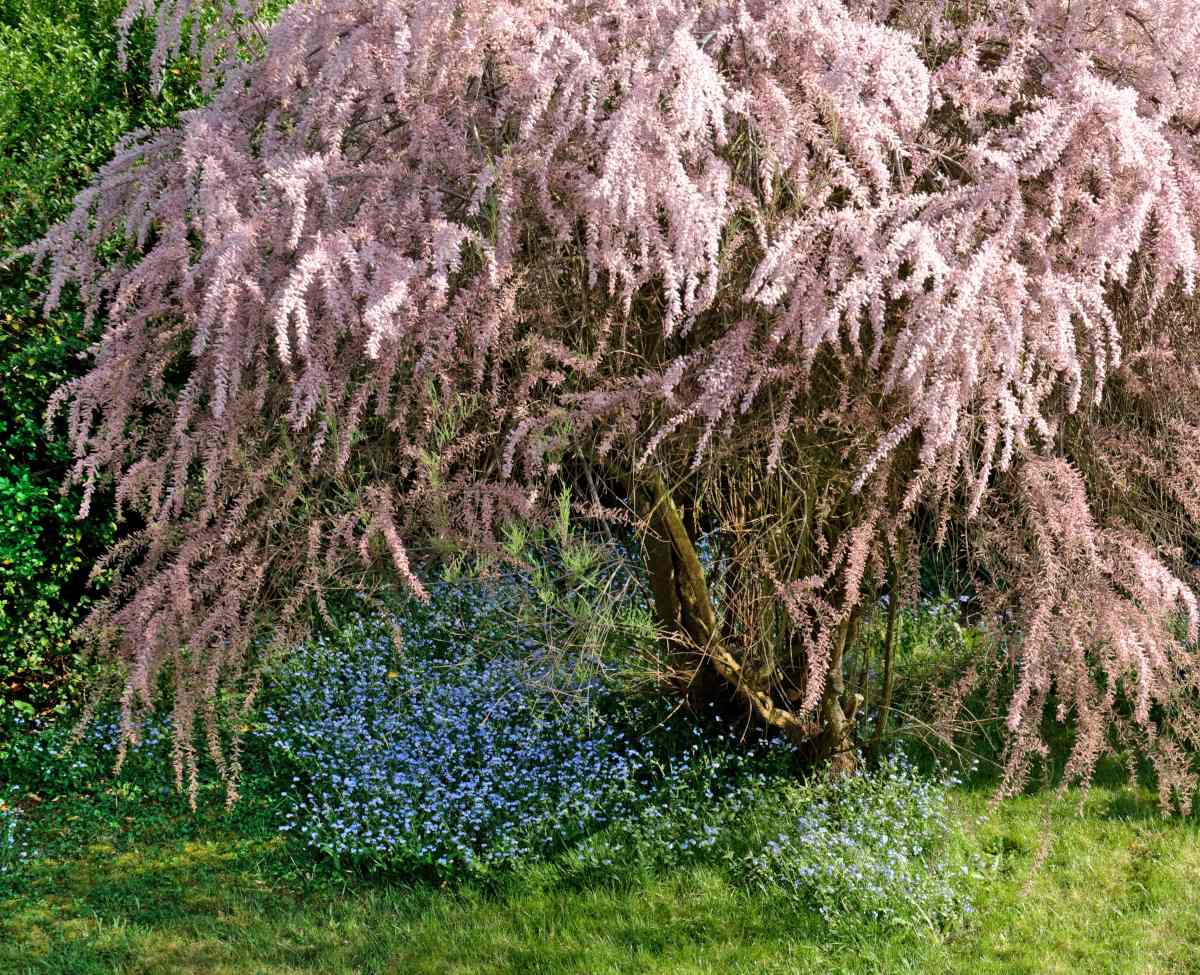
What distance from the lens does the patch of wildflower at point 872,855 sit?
12.0 feet

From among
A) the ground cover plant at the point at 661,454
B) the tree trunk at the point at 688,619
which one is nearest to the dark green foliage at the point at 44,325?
the ground cover plant at the point at 661,454

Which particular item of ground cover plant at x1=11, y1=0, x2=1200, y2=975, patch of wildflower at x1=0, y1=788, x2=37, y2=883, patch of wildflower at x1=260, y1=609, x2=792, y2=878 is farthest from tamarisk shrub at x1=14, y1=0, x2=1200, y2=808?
patch of wildflower at x1=0, y1=788, x2=37, y2=883

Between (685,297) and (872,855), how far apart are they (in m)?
Answer: 1.99

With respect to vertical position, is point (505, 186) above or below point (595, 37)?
below

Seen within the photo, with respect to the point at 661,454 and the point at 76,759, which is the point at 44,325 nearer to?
the point at 76,759

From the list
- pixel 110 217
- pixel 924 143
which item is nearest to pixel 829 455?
pixel 924 143

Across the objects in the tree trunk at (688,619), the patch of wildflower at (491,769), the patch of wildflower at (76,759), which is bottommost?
the patch of wildflower at (76,759)

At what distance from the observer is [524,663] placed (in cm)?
387

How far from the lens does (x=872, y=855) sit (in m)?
3.78

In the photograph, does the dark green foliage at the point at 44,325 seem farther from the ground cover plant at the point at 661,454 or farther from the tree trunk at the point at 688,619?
the tree trunk at the point at 688,619

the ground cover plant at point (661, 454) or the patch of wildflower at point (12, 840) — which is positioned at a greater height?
the ground cover plant at point (661, 454)

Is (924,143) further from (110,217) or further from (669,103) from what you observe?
(110,217)

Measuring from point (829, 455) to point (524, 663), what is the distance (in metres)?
1.21

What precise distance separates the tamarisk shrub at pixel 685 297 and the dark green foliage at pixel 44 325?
148 centimetres
